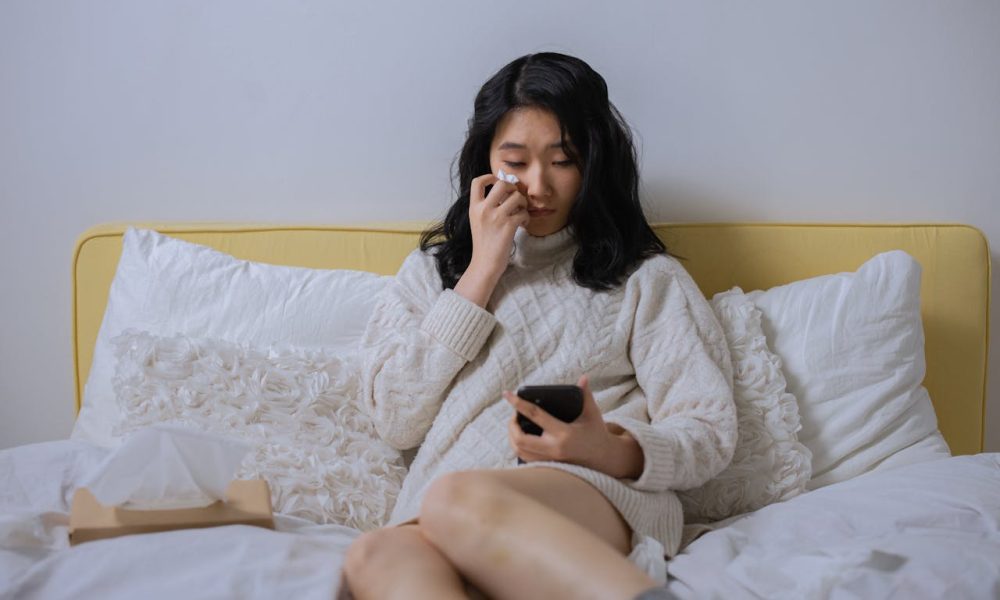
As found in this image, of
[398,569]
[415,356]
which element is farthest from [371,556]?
[415,356]

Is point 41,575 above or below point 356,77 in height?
below

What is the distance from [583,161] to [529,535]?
0.78 metres

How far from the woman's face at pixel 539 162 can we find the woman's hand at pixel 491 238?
33 mm

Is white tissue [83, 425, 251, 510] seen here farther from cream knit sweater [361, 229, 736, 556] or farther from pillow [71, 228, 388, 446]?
pillow [71, 228, 388, 446]

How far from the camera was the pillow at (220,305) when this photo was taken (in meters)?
1.79

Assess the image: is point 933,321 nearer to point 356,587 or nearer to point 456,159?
point 456,159

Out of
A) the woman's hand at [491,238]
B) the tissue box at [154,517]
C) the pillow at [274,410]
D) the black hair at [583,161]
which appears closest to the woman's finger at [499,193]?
the woman's hand at [491,238]

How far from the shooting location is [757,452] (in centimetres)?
166

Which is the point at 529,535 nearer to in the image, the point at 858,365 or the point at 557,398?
the point at 557,398

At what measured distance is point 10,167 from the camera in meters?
2.10

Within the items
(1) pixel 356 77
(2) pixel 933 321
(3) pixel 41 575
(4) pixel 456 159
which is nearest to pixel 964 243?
(2) pixel 933 321

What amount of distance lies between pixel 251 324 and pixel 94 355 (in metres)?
0.32

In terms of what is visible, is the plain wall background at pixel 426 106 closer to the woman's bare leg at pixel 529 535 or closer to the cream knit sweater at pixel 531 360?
the cream knit sweater at pixel 531 360

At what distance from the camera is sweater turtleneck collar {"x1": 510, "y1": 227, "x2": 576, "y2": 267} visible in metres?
1.76
